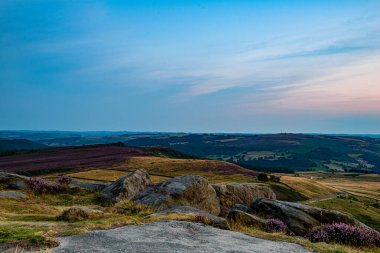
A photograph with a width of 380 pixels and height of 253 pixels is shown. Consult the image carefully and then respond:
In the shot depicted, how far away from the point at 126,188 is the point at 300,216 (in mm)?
16592

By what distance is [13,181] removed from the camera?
122 ft

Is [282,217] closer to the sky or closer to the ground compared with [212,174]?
closer to the sky

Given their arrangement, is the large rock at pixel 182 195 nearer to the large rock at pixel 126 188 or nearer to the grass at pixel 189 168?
the large rock at pixel 126 188

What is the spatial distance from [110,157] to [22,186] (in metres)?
94.9

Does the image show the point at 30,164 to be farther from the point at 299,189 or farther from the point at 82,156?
the point at 299,189

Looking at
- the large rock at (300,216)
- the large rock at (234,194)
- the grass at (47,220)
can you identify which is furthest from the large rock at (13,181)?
the large rock at (300,216)

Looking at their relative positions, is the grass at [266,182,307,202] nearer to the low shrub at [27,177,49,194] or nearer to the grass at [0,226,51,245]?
the low shrub at [27,177,49,194]

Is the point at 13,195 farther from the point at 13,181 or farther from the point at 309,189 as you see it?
the point at 309,189

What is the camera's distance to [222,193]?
123 feet

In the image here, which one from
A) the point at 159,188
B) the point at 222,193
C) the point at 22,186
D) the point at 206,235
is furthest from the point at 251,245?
the point at 22,186

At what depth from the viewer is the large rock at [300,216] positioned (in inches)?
1005

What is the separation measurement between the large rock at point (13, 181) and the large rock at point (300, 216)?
2468cm

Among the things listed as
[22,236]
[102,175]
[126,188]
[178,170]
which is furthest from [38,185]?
[178,170]

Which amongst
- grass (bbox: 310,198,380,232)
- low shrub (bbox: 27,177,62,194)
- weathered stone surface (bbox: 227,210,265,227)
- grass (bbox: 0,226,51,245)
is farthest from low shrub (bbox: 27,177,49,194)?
grass (bbox: 310,198,380,232)
